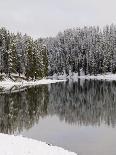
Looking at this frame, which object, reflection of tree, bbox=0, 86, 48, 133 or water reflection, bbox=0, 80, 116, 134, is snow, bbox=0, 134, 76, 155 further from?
reflection of tree, bbox=0, 86, 48, 133

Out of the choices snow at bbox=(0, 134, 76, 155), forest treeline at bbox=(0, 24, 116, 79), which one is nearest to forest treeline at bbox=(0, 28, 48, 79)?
forest treeline at bbox=(0, 24, 116, 79)

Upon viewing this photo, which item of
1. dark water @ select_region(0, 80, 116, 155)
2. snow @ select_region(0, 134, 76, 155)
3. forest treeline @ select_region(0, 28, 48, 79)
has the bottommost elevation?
dark water @ select_region(0, 80, 116, 155)

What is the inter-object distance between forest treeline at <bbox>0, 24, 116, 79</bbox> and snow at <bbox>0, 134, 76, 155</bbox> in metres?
75.8

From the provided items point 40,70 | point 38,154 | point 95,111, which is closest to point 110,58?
point 40,70

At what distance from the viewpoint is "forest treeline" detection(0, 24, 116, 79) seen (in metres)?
101

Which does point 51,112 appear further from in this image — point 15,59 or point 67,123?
point 15,59

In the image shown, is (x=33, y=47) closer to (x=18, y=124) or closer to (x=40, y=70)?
(x=40, y=70)

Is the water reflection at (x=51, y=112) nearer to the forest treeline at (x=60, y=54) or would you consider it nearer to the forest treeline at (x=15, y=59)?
the forest treeline at (x=15, y=59)

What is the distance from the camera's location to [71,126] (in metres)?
33.1

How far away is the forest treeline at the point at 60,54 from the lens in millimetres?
101000

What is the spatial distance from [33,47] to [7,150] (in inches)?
3266

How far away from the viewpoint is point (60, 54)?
554 ft

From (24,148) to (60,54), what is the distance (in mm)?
149169

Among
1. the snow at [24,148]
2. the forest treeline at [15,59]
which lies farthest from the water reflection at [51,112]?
the forest treeline at [15,59]
